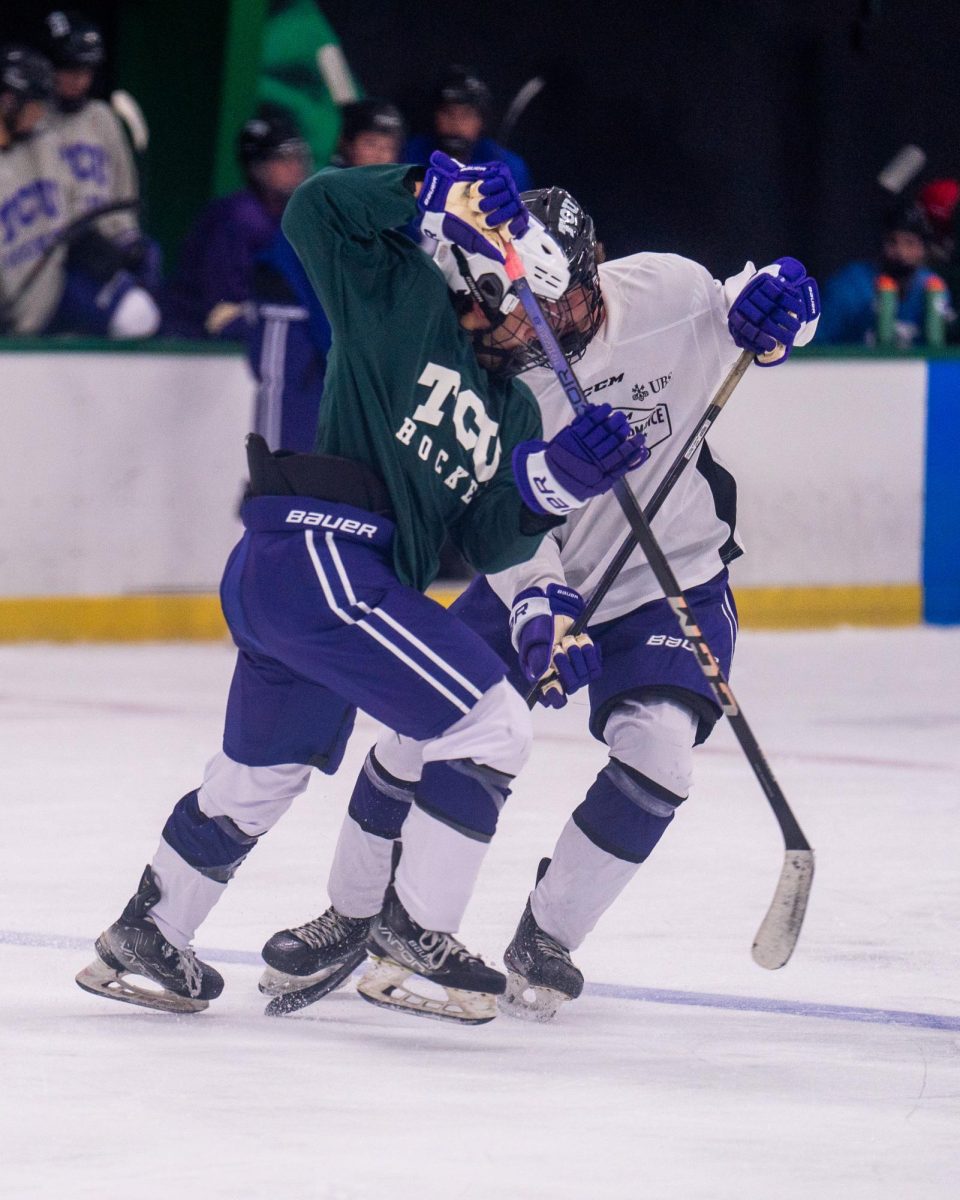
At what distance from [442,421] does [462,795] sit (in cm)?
46

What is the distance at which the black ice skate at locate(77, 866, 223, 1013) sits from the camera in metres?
3.12

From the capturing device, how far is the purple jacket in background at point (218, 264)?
7352 millimetres

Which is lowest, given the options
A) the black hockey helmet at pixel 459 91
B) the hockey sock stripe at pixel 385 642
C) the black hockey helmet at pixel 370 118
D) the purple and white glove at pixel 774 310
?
the black hockey helmet at pixel 459 91

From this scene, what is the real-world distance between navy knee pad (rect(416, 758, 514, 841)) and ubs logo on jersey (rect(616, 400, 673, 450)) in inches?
24.6

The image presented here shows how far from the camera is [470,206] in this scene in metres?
2.96

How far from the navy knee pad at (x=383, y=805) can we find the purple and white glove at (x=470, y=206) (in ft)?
2.42

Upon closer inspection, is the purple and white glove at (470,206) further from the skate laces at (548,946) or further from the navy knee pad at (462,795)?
the skate laces at (548,946)

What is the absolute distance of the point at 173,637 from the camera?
7289 mm

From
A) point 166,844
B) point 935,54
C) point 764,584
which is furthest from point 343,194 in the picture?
point 935,54

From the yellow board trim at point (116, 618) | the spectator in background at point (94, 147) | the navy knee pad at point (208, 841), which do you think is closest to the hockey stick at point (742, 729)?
the navy knee pad at point (208, 841)

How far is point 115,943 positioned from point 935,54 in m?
7.93

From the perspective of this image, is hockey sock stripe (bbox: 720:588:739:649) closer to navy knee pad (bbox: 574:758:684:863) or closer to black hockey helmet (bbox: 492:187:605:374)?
navy knee pad (bbox: 574:758:684:863)

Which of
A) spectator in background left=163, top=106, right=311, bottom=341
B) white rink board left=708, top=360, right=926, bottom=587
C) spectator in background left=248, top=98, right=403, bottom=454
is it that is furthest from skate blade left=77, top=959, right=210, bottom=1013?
white rink board left=708, top=360, right=926, bottom=587

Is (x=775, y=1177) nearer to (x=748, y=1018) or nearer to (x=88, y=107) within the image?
(x=748, y=1018)
